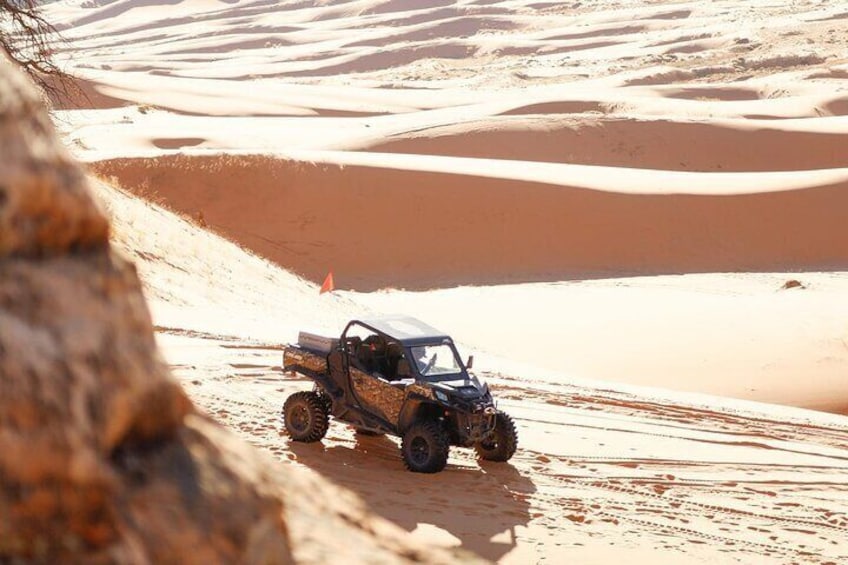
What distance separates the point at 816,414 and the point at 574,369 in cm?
390

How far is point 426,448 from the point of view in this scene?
887 cm

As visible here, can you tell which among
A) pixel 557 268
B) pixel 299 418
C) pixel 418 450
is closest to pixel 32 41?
pixel 299 418

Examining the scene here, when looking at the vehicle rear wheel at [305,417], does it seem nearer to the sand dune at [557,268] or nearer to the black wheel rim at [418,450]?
the sand dune at [557,268]

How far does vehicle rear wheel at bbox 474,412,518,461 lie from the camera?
30.0 ft

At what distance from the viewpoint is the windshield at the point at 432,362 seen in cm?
922

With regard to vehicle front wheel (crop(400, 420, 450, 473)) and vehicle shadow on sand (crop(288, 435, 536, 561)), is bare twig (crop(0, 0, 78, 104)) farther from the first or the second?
vehicle front wheel (crop(400, 420, 450, 473))

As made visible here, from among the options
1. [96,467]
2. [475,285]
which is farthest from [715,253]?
[96,467]

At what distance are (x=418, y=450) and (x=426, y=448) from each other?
0.27 feet

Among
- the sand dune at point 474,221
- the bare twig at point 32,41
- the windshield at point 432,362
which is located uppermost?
the bare twig at point 32,41

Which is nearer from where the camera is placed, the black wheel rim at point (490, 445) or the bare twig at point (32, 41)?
the black wheel rim at point (490, 445)

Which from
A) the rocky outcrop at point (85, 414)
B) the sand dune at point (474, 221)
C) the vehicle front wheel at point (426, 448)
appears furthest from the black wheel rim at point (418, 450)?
the sand dune at point (474, 221)

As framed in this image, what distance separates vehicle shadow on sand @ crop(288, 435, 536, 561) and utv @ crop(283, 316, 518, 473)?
6.0 inches

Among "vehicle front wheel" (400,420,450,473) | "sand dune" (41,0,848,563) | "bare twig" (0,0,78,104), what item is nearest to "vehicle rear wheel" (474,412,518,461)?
"sand dune" (41,0,848,563)

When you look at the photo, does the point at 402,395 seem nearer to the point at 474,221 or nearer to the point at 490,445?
the point at 490,445
